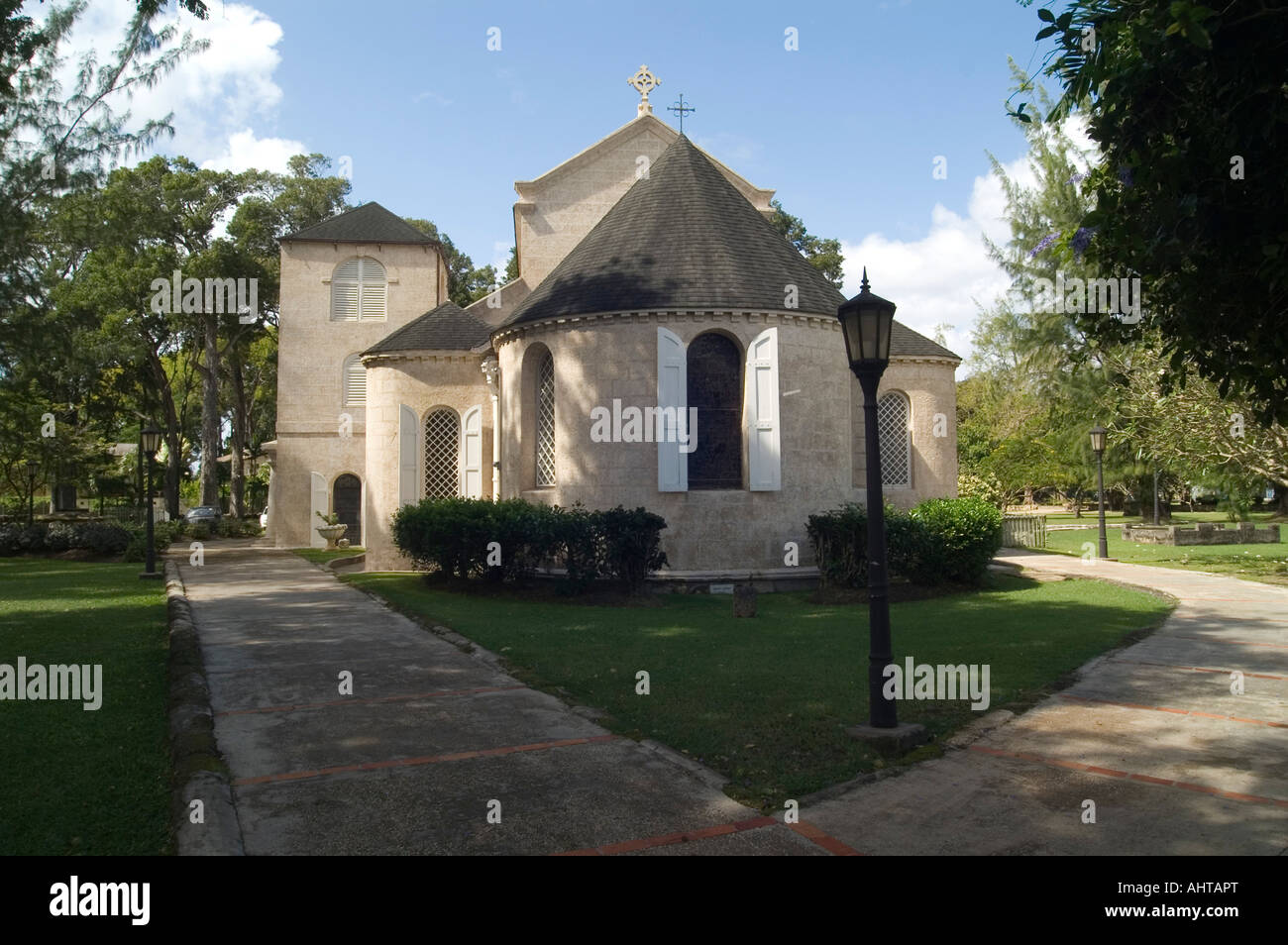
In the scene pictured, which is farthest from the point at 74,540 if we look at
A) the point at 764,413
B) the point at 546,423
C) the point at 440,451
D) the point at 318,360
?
the point at 764,413

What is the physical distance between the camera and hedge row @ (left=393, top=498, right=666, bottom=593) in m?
16.6

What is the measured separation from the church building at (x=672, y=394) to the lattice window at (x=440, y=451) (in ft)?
0.14

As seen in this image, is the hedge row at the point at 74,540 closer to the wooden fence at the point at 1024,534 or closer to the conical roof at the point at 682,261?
the conical roof at the point at 682,261

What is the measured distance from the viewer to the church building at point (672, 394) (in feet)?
60.7

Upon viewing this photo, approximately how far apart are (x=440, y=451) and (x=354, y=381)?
37.4ft

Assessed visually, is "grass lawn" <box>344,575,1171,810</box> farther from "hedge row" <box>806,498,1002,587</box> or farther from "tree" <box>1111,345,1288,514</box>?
"tree" <box>1111,345,1288,514</box>

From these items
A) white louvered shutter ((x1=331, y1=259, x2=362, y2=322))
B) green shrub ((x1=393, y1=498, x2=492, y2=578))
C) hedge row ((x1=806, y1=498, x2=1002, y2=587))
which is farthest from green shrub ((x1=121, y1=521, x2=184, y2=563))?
hedge row ((x1=806, y1=498, x2=1002, y2=587))

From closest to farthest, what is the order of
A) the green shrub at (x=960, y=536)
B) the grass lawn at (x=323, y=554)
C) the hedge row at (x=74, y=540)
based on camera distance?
the green shrub at (x=960, y=536), the grass lawn at (x=323, y=554), the hedge row at (x=74, y=540)

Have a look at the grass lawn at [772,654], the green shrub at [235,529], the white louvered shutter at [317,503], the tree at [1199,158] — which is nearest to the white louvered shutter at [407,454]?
the grass lawn at [772,654]

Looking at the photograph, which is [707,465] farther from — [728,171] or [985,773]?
[728,171]

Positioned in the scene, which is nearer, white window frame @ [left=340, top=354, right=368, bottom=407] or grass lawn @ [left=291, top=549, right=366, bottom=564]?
grass lawn @ [left=291, top=549, right=366, bottom=564]

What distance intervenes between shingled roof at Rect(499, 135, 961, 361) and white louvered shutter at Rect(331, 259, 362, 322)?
15.3 meters

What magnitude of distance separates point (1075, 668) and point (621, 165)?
22813 millimetres
